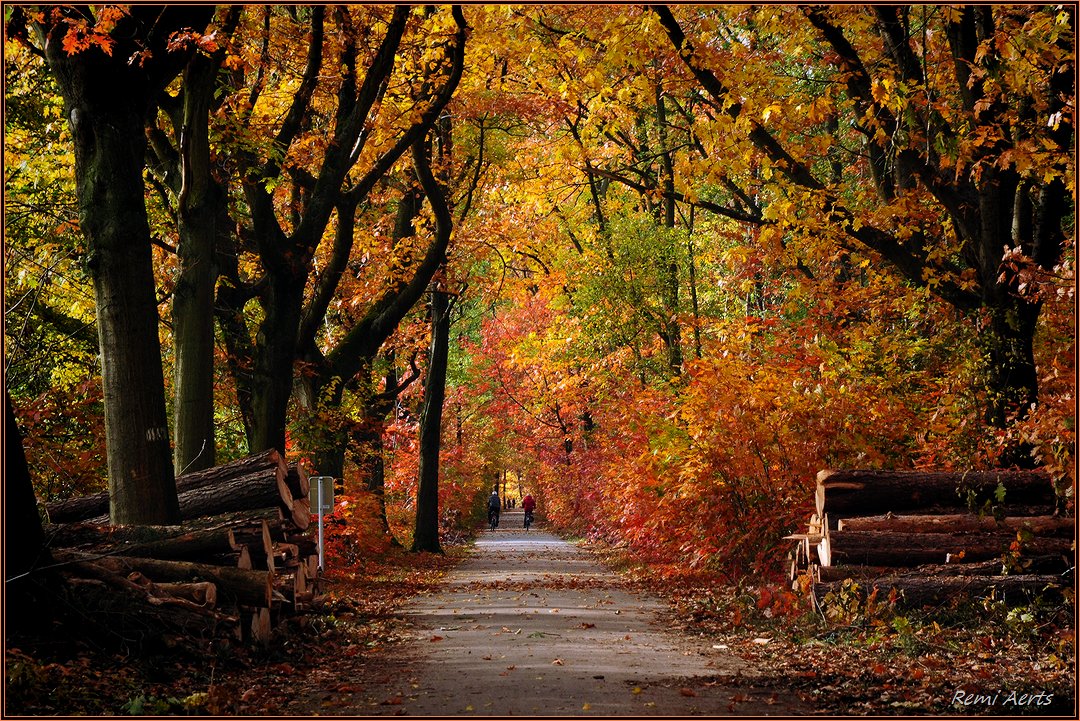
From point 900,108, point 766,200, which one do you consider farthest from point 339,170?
point 766,200

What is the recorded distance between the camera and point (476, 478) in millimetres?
50719

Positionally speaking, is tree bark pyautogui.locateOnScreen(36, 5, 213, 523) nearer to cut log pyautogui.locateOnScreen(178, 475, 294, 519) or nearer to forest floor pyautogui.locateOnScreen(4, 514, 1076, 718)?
cut log pyautogui.locateOnScreen(178, 475, 294, 519)

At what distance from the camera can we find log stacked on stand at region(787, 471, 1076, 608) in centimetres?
1092

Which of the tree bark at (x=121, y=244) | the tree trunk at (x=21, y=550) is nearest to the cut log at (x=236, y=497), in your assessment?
the tree bark at (x=121, y=244)

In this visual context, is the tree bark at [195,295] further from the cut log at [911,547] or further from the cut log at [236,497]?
the cut log at [911,547]

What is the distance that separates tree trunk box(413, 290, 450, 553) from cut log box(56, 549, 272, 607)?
705 inches

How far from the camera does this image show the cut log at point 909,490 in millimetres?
11836

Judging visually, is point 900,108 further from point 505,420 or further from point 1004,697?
point 505,420

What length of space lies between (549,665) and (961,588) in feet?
13.8

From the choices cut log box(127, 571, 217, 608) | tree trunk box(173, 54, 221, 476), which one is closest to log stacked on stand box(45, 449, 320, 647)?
cut log box(127, 571, 217, 608)
